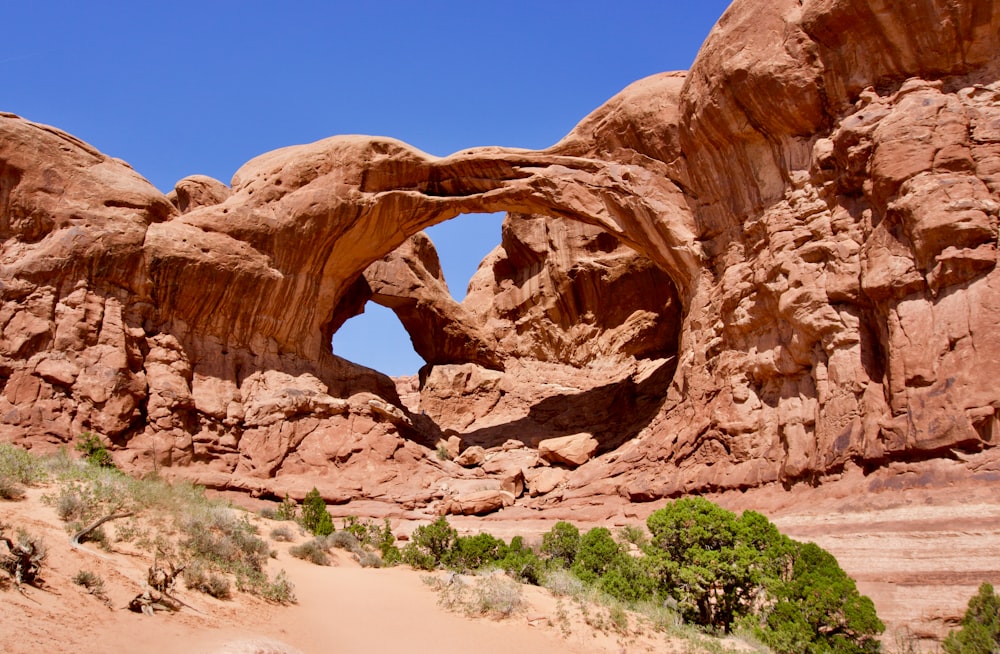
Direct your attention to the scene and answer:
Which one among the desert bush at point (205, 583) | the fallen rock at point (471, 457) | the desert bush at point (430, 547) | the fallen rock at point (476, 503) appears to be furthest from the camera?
the fallen rock at point (471, 457)

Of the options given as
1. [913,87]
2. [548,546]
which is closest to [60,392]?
[548,546]

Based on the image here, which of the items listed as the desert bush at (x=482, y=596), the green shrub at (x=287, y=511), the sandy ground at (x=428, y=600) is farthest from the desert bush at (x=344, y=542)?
the desert bush at (x=482, y=596)

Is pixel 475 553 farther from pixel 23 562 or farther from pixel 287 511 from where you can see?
pixel 23 562

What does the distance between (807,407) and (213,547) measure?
1115cm

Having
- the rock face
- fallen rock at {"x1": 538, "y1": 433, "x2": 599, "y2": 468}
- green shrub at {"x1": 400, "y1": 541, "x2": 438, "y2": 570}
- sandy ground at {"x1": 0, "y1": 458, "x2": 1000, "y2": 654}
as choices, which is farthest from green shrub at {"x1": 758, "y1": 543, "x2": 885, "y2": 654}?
fallen rock at {"x1": 538, "y1": 433, "x2": 599, "y2": 468}

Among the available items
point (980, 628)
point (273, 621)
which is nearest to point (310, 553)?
point (273, 621)

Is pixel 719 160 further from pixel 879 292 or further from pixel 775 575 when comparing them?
pixel 775 575

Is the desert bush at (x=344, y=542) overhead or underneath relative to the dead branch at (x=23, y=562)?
underneath

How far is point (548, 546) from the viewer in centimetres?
1534

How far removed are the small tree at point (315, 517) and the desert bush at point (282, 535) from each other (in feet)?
2.53

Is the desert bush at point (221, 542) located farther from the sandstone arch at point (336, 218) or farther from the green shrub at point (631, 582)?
the sandstone arch at point (336, 218)

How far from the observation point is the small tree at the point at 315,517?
17141 mm

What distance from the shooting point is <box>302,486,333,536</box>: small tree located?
56.2 ft

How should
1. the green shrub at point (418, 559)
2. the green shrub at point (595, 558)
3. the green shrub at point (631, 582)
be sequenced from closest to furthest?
1. the green shrub at point (631, 582)
2. the green shrub at point (595, 558)
3. the green shrub at point (418, 559)
